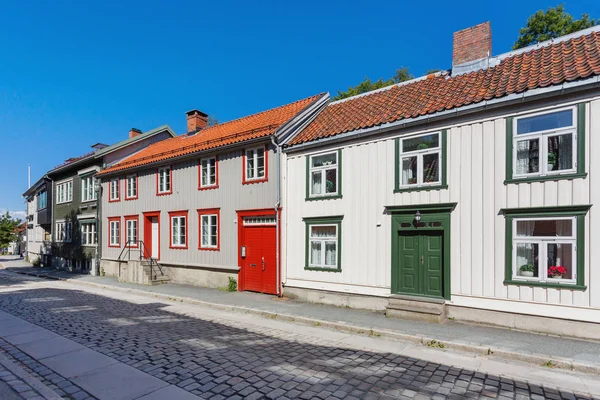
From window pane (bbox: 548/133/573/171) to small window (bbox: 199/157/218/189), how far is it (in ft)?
38.9

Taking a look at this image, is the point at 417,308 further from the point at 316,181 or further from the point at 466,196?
the point at 316,181

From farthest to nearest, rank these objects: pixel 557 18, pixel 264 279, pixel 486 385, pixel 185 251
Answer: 1. pixel 557 18
2. pixel 185 251
3. pixel 264 279
4. pixel 486 385

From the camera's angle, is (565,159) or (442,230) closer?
(565,159)

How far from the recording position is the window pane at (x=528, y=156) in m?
8.09

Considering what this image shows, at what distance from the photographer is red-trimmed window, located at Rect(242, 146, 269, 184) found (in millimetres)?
13355

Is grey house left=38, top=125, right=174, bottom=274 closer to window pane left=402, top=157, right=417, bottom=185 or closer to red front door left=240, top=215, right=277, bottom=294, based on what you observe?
red front door left=240, top=215, right=277, bottom=294

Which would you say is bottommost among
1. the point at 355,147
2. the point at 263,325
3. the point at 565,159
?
the point at 263,325

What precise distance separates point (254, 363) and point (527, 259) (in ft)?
21.8

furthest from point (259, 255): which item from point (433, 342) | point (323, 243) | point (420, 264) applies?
point (433, 342)

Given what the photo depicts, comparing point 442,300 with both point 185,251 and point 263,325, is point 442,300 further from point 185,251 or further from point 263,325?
point 185,251

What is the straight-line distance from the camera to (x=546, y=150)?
26.1 ft

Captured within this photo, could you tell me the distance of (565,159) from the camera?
7762 mm

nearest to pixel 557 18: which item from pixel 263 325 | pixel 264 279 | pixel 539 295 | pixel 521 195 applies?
pixel 521 195

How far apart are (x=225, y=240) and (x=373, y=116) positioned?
785 centimetres
